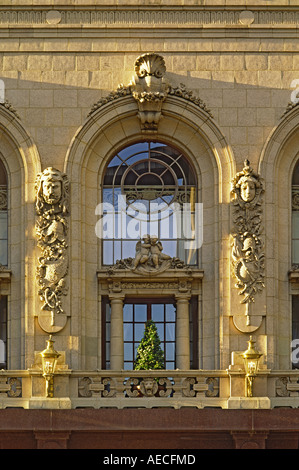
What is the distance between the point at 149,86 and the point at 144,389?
25.6ft

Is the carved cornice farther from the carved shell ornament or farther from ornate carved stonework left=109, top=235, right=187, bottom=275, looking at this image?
ornate carved stonework left=109, top=235, right=187, bottom=275

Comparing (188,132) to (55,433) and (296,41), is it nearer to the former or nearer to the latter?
(296,41)

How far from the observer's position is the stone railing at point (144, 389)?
146 ft

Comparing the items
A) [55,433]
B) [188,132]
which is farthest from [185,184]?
[55,433]

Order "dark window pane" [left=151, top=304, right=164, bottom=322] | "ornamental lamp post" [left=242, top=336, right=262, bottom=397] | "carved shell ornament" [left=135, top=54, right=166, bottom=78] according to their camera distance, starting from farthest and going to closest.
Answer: "dark window pane" [left=151, top=304, right=164, bottom=322]
"carved shell ornament" [left=135, top=54, right=166, bottom=78]
"ornamental lamp post" [left=242, top=336, right=262, bottom=397]

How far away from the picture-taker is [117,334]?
152 ft

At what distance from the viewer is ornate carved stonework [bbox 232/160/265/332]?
4572 centimetres

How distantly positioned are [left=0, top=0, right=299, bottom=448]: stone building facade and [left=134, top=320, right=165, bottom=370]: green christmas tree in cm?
73

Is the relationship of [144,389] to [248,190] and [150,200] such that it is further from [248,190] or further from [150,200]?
[248,190]

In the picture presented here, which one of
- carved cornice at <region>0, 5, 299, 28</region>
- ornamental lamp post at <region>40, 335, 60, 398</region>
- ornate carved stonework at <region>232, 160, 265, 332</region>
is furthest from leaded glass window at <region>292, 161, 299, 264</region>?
ornamental lamp post at <region>40, 335, 60, 398</region>

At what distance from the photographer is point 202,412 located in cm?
4419

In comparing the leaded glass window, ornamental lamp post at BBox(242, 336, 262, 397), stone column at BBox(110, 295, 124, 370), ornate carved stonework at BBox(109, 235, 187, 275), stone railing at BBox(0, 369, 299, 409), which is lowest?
stone railing at BBox(0, 369, 299, 409)

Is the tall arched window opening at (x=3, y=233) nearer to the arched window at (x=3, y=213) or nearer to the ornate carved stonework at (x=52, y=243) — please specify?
the arched window at (x=3, y=213)
